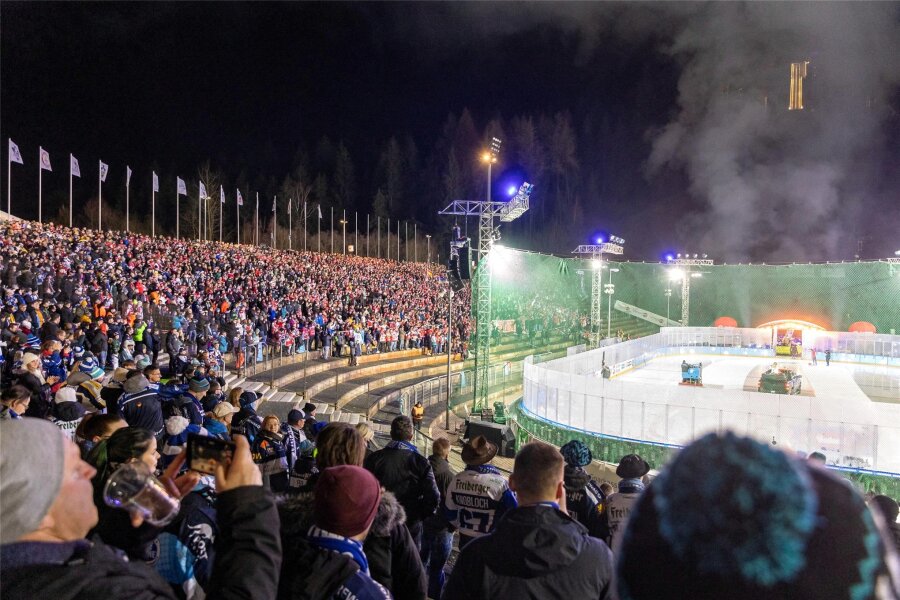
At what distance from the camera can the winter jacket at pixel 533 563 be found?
6.14ft

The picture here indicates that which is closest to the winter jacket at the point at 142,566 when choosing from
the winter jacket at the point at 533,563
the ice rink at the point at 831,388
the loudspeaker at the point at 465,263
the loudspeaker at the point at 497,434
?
the winter jacket at the point at 533,563

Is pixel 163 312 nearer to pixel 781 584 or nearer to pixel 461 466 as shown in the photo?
pixel 461 466

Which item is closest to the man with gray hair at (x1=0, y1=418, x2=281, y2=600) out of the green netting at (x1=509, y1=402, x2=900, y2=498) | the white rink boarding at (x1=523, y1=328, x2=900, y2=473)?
the white rink boarding at (x1=523, y1=328, x2=900, y2=473)

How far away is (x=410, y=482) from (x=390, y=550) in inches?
62.4

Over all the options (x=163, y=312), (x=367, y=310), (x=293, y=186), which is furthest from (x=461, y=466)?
(x=293, y=186)

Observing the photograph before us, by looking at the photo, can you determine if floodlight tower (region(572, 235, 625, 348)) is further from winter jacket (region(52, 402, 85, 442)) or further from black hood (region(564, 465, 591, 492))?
winter jacket (region(52, 402, 85, 442))

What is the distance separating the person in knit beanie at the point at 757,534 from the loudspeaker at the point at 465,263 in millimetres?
17034

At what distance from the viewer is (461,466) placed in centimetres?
1477

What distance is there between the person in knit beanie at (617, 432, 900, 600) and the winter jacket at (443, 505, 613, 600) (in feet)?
3.11

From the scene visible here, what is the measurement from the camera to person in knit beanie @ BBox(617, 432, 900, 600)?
878 millimetres

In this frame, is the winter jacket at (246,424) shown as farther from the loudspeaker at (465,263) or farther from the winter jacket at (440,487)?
the loudspeaker at (465,263)

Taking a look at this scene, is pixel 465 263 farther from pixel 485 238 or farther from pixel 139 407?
pixel 139 407

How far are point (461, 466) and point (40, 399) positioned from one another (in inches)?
398

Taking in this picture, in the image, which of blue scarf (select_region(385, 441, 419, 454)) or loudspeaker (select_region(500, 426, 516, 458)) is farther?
loudspeaker (select_region(500, 426, 516, 458))
